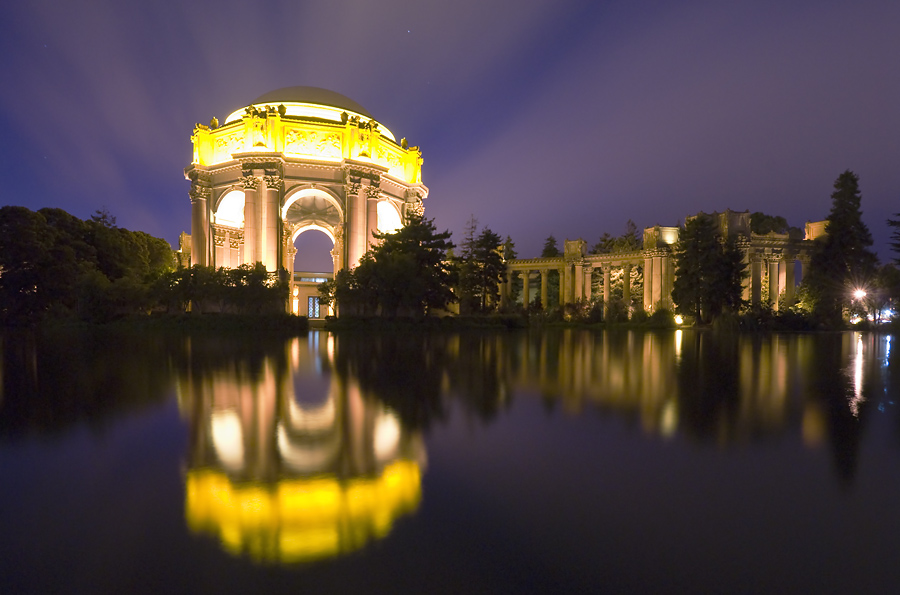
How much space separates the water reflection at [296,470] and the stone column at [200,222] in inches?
1343

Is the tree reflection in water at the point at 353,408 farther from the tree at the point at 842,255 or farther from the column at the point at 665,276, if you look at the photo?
the column at the point at 665,276

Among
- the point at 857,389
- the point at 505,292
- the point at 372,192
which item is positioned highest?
the point at 372,192

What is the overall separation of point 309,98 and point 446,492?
4164 centimetres

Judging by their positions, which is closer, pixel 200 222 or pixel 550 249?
pixel 200 222

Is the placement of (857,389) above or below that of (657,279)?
below

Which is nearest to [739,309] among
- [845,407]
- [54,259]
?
[845,407]

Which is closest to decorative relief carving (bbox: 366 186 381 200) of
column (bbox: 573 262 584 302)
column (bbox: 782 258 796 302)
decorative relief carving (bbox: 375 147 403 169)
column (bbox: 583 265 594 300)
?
decorative relief carving (bbox: 375 147 403 169)

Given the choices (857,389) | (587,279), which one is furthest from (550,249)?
(857,389)

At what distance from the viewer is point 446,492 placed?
3127mm

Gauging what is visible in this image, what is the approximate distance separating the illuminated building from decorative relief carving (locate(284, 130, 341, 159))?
2.7 inches

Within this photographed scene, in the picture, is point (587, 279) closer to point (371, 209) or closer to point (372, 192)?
point (371, 209)

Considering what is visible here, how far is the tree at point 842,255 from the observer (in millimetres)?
35656

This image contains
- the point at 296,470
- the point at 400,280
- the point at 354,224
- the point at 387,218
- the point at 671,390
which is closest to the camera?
the point at 296,470

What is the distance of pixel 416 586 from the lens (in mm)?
2094
